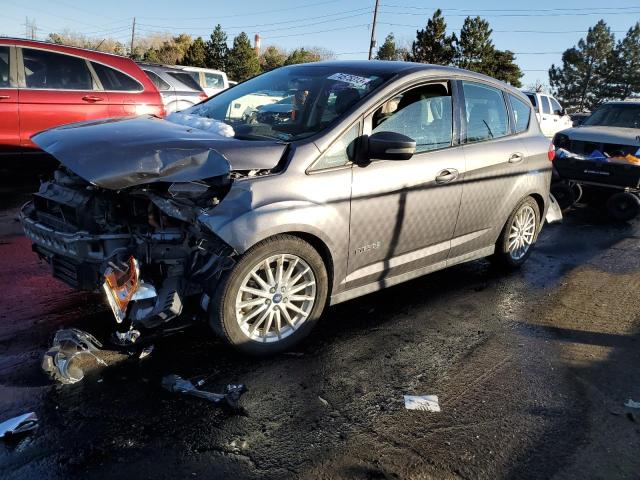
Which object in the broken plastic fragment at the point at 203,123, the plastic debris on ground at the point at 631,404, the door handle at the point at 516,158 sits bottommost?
the plastic debris on ground at the point at 631,404

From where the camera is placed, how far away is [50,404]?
2.77 meters

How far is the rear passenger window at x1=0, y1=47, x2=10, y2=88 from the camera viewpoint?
6.49 m

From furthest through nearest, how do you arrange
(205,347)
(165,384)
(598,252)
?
1. (598,252)
2. (205,347)
3. (165,384)

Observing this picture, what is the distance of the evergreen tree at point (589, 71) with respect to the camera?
56906mm

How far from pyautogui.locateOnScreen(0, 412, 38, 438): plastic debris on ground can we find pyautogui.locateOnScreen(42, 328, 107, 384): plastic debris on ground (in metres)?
0.33

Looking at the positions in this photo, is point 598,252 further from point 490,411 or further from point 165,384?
point 165,384

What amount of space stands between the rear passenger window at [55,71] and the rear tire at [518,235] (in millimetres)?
5625

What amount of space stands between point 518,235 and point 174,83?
836 centimetres

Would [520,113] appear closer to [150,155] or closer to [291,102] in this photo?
[291,102]

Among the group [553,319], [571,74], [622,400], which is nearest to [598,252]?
[553,319]

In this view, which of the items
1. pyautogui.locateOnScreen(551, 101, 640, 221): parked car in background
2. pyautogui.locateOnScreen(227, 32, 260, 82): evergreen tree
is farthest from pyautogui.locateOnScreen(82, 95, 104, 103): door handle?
pyautogui.locateOnScreen(227, 32, 260, 82): evergreen tree

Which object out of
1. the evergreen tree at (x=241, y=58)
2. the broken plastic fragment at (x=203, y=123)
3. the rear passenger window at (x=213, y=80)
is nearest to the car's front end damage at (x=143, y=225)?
the broken plastic fragment at (x=203, y=123)

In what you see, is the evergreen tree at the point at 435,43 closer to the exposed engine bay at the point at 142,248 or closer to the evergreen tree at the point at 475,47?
the evergreen tree at the point at 475,47

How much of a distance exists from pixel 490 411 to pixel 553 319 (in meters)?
1.75
